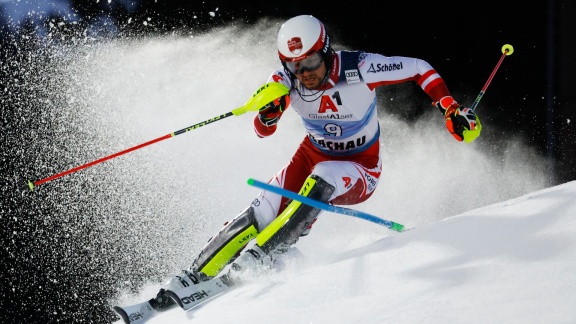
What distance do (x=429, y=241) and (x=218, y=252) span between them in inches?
48.8

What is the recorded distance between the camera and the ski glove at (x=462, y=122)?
3.08 meters

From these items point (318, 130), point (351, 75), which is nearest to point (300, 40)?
point (351, 75)

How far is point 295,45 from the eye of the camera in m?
3.17

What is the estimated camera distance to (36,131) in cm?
679

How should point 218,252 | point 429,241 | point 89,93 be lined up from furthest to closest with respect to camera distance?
point 89,93 < point 218,252 < point 429,241

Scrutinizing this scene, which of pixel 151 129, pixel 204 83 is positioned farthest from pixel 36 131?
pixel 204 83

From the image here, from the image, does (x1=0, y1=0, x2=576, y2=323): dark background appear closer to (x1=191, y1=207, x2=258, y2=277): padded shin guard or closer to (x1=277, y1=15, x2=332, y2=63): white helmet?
(x1=277, y1=15, x2=332, y2=63): white helmet

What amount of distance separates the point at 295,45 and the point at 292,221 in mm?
907

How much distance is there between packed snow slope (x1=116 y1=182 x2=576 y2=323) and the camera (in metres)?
1.82

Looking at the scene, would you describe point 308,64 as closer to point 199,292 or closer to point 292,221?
point 292,221

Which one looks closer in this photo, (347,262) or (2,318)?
(347,262)

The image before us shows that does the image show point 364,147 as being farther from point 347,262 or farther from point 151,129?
point 151,129

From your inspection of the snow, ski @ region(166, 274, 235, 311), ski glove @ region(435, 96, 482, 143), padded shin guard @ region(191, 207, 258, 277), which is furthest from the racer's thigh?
ski @ region(166, 274, 235, 311)

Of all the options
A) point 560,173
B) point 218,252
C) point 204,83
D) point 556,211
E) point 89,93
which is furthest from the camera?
point 89,93
